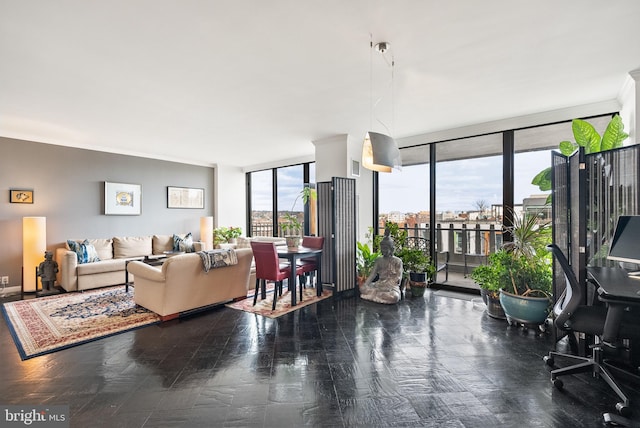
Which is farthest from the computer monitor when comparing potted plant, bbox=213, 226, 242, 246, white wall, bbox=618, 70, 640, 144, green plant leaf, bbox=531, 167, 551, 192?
potted plant, bbox=213, 226, 242, 246

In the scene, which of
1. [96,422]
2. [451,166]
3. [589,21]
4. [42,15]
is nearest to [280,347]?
[96,422]

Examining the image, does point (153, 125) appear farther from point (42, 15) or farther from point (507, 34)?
point (507, 34)

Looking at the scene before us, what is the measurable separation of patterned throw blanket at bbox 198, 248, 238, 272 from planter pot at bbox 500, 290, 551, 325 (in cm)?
348

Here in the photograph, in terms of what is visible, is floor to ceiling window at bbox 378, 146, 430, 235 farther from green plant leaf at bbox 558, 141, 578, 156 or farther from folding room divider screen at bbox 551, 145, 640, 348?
folding room divider screen at bbox 551, 145, 640, 348

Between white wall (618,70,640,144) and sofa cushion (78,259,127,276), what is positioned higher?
white wall (618,70,640,144)

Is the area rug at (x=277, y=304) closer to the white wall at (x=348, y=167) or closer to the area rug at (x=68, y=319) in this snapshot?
the area rug at (x=68, y=319)

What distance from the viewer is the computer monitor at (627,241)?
84.0 inches

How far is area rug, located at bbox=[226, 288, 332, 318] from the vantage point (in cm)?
380

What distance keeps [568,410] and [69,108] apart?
6.00 m

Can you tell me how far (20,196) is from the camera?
16.5ft

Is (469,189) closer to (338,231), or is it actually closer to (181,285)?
(338,231)

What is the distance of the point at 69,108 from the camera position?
3.85 meters

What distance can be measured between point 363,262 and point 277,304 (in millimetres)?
1716

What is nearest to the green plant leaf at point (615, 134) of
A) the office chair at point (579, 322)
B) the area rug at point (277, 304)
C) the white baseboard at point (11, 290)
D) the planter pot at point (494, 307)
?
the office chair at point (579, 322)
